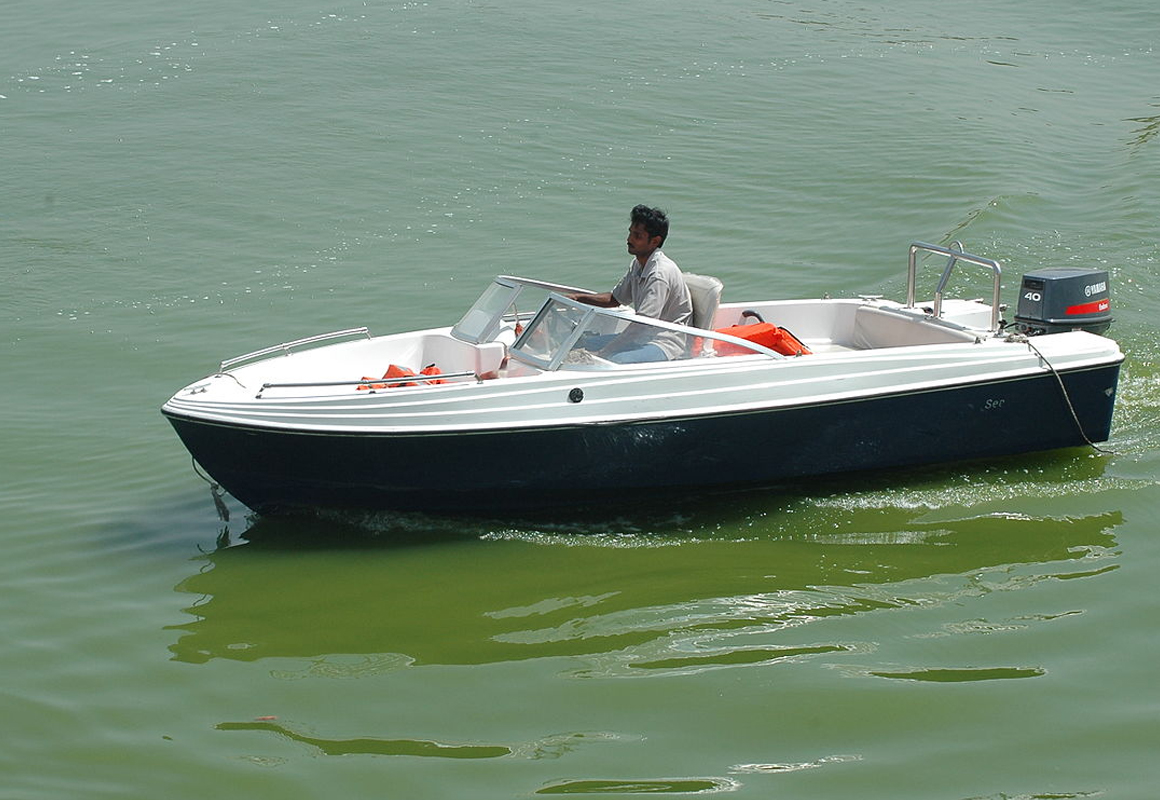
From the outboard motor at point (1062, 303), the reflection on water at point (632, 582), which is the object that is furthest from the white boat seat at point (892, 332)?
the reflection on water at point (632, 582)

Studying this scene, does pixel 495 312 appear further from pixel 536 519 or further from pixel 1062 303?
pixel 1062 303

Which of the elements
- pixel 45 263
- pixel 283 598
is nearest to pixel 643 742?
pixel 283 598

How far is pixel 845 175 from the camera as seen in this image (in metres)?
16.2

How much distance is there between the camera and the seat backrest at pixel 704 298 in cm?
868

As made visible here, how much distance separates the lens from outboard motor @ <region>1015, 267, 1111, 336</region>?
898 centimetres

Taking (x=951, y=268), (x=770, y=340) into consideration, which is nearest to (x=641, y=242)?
(x=770, y=340)

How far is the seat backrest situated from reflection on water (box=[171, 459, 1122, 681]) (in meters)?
1.16

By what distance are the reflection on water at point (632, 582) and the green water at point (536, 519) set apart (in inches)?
1.1

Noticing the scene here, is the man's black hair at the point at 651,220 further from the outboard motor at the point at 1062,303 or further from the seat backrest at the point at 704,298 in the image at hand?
the outboard motor at the point at 1062,303

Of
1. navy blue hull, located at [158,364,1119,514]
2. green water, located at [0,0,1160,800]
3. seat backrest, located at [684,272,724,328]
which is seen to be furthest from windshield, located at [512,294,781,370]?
green water, located at [0,0,1160,800]

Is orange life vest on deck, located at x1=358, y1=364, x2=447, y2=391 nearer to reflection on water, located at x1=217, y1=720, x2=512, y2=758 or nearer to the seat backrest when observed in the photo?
the seat backrest

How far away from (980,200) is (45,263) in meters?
9.84

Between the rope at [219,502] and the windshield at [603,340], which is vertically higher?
the windshield at [603,340]

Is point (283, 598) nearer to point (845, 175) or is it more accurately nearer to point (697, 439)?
point (697, 439)
